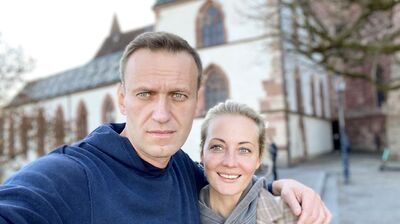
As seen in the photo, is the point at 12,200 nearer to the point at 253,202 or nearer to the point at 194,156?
the point at 253,202

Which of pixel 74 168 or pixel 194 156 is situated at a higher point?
pixel 74 168

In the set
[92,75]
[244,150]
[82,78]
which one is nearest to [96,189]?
[244,150]

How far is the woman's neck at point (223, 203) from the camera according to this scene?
2219 mm

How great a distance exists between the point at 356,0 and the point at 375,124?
15968 mm

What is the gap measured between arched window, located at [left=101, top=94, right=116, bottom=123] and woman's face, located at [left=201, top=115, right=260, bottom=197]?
90.7ft

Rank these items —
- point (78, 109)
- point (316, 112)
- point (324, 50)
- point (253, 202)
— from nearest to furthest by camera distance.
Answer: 1. point (253, 202)
2. point (324, 50)
3. point (316, 112)
4. point (78, 109)

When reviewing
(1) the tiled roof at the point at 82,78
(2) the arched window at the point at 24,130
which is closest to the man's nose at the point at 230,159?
(2) the arched window at the point at 24,130

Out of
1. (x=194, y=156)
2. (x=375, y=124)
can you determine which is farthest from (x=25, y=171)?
(x=375, y=124)

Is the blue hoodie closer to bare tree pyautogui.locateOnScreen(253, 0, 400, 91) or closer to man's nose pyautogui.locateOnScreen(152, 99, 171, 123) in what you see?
man's nose pyautogui.locateOnScreen(152, 99, 171, 123)

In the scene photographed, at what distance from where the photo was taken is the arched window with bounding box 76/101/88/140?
105ft

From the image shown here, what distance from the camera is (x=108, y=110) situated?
1166 inches

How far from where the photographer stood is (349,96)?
29.2 meters

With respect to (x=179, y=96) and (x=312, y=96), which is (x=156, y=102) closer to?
(x=179, y=96)

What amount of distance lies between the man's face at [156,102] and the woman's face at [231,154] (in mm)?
424
